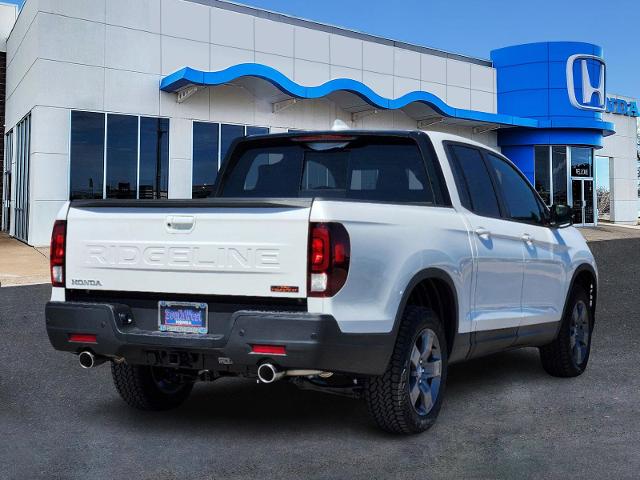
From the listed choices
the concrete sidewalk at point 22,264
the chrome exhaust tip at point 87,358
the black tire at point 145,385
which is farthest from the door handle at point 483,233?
the concrete sidewalk at point 22,264

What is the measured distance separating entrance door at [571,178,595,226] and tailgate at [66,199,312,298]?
33309mm

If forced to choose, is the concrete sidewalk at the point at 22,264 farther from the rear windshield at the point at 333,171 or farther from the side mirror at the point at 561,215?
the side mirror at the point at 561,215

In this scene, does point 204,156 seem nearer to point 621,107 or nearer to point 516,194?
point 516,194

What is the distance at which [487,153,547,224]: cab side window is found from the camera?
6303 mm

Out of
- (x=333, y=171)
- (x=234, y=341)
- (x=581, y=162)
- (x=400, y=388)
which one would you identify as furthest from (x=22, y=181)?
(x=581, y=162)

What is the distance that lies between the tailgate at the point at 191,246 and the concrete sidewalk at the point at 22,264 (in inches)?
401

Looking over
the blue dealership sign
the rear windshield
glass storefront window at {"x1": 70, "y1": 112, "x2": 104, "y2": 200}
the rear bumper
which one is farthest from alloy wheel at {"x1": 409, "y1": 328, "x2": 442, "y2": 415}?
the blue dealership sign

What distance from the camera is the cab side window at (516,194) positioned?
20.7ft

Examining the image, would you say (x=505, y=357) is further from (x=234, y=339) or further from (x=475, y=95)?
(x=475, y=95)

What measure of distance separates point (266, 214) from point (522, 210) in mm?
2923

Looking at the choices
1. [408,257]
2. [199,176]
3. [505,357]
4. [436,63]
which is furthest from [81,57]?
[408,257]

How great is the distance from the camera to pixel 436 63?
31.1 meters

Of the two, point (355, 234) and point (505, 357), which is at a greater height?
point (355, 234)

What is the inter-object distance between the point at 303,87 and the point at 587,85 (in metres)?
15.9
